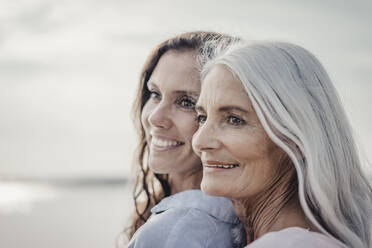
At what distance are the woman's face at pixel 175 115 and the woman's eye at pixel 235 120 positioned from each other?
0.73 meters

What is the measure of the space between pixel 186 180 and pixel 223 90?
3.65 ft

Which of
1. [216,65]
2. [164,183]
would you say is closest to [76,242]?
[164,183]

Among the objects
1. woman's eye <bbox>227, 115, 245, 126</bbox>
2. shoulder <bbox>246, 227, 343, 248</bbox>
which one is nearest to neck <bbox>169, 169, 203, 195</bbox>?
woman's eye <bbox>227, 115, 245, 126</bbox>

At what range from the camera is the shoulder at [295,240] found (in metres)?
2.02

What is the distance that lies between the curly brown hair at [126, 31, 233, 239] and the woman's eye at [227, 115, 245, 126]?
971mm

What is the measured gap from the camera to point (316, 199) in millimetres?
2225

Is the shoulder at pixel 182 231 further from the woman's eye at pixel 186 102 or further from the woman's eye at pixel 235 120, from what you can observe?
the woman's eye at pixel 186 102

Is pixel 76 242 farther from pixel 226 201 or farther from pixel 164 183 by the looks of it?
pixel 226 201

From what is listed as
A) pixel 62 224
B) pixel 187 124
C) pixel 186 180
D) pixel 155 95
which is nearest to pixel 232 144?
pixel 187 124

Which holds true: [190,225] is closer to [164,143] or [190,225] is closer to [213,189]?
[213,189]

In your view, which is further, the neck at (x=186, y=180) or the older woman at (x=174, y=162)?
the neck at (x=186, y=180)

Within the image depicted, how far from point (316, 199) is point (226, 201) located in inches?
25.4

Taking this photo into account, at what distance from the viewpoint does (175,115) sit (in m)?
3.19

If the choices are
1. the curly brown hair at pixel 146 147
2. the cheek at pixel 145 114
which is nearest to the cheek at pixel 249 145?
the curly brown hair at pixel 146 147
